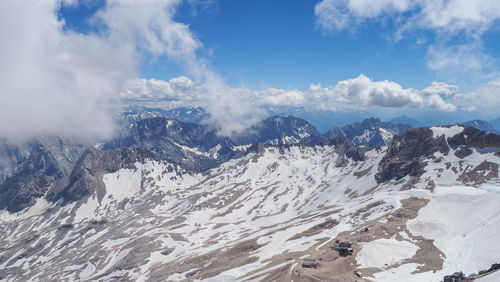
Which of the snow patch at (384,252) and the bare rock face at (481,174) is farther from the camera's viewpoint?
the bare rock face at (481,174)

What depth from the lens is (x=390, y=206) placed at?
473 ft

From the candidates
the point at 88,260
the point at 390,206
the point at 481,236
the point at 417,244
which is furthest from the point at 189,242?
the point at 481,236

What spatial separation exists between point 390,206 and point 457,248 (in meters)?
49.1

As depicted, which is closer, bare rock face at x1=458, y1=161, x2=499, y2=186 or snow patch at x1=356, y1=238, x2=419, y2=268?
snow patch at x1=356, y1=238, x2=419, y2=268

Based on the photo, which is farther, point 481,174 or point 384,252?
point 481,174

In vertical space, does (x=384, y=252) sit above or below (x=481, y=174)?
above

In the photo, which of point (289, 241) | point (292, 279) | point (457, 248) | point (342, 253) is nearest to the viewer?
point (292, 279)

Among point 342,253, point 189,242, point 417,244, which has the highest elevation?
point 342,253

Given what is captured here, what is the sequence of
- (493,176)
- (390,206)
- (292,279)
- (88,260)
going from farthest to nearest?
(88,260)
(493,176)
(390,206)
(292,279)

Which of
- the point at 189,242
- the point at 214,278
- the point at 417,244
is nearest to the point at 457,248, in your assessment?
the point at 417,244

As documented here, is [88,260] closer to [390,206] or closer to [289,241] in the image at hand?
[289,241]

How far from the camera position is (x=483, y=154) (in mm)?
188000

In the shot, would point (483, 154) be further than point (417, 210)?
Yes

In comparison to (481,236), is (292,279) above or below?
above
